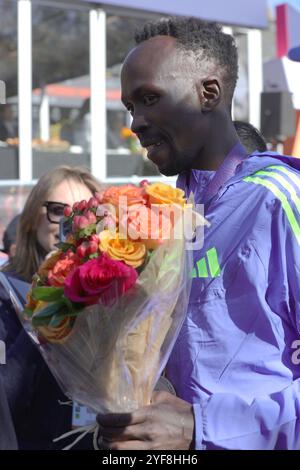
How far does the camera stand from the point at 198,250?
1.61 metres

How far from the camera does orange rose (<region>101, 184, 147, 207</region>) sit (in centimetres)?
149

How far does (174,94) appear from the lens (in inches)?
66.3

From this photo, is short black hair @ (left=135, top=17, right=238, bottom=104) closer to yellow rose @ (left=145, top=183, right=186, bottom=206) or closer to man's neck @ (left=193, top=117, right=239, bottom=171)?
man's neck @ (left=193, top=117, right=239, bottom=171)

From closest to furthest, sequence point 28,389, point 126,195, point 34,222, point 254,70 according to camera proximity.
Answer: point 126,195
point 28,389
point 34,222
point 254,70

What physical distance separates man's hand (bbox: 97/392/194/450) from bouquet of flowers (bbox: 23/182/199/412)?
0.11 feet

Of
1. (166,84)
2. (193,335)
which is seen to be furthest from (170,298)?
(166,84)

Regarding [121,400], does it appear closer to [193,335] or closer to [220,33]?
[193,335]

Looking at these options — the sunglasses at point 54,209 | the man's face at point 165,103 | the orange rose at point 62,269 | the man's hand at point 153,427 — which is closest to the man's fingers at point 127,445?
the man's hand at point 153,427

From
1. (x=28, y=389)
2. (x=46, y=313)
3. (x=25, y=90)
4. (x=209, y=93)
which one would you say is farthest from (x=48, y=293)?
(x=25, y=90)

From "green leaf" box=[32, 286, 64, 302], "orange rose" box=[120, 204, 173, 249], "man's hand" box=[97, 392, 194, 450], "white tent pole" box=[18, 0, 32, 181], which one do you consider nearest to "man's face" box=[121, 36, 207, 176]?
"orange rose" box=[120, 204, 173, 249]

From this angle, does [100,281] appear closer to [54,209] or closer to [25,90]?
[54,209]

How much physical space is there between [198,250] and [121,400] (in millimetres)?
357

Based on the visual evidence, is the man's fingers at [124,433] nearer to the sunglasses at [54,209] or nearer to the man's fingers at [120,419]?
the man's fingers at [120,419]

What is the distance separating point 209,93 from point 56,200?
1747 mm
